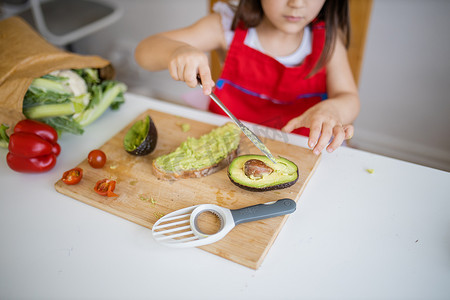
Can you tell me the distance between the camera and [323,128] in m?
1.16

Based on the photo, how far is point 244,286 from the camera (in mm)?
807

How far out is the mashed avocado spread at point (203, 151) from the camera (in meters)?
1.09

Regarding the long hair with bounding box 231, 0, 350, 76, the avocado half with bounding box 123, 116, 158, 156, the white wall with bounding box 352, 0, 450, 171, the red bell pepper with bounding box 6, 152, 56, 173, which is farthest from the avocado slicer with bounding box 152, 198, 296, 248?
the white wall with bounding box 352, 0, 450, 171

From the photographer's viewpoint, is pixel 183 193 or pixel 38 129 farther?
pixel 38 129

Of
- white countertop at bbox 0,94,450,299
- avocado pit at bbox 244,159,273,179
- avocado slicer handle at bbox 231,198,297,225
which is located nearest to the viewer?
white countertop at bbox 0,94,450,299

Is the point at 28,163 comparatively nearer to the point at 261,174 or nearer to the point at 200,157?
the point at 200,157

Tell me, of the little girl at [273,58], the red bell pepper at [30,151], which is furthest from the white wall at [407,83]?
the red bell pepper at [30,151]

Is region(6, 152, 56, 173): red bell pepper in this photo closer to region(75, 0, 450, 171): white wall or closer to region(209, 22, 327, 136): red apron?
region(209, 22, 327, 136): red apron

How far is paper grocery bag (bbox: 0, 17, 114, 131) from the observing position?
1235mm

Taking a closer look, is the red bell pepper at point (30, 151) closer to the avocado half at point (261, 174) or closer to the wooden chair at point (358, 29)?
the avocado half at point (261, 174)

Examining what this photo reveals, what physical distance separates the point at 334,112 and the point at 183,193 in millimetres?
670

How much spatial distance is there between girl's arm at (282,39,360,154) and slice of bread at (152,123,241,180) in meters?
0.21

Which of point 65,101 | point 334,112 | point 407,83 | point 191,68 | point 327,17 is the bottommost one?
point 407,83

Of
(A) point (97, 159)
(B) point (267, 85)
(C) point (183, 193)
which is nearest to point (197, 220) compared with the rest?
(C) point (183, 193)
